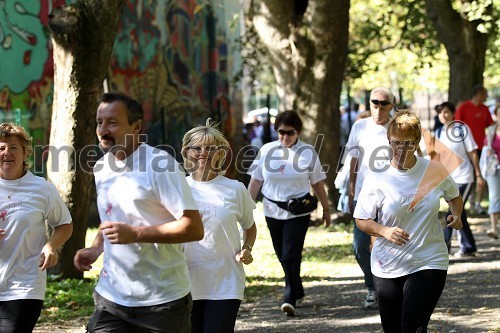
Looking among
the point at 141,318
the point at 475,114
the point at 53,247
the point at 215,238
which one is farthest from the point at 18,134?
Answer: the point at 475,114

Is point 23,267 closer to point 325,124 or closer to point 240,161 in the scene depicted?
point 325,124

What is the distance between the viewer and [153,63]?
23.0 m

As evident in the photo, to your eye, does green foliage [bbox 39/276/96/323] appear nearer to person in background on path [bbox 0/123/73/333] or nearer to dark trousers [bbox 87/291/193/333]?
person in background on path [bbox 0/123/73/333]

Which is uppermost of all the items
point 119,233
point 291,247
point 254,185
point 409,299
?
point 119,233

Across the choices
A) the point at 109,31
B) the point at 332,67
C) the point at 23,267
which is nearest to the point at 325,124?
the point at 332,67

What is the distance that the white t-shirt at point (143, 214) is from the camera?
5.36m

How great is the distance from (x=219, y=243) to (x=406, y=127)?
147 cm

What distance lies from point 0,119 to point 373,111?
6865 mm

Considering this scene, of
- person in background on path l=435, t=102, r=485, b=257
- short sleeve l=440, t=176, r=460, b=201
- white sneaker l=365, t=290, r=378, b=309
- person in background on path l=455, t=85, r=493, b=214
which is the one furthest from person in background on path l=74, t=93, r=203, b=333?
person in background on path l=455, t=85, r=493, b=214

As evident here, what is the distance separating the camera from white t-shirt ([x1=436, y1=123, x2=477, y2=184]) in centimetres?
1398

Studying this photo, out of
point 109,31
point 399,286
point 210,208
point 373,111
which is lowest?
point 399,286

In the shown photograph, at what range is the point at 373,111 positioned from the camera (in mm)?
10461

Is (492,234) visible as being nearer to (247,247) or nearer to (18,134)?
(247,247)

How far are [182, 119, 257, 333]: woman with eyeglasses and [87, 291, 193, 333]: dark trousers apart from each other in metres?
1.03
